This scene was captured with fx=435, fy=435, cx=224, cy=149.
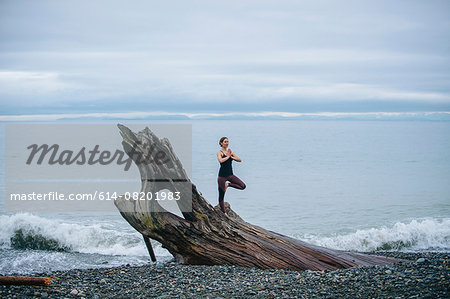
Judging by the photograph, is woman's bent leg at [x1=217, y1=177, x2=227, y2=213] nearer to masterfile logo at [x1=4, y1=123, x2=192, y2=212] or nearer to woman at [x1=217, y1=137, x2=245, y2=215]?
woman at [x1=217, y1=137, x2=245, y2=215]

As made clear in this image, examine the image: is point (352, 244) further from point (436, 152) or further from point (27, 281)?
point (436, 152)

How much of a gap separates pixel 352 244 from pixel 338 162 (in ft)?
110

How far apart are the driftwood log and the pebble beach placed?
42 centimetres

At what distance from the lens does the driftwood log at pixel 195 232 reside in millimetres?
11023

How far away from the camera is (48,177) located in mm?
36750

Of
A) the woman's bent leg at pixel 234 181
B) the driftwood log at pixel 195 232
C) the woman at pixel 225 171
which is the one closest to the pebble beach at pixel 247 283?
the driftwood log at pixel 195 232

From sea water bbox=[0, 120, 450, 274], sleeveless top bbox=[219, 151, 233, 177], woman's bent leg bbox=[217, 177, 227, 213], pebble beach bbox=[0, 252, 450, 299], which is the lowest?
sea water bbox=[0, 120, 450, 274]

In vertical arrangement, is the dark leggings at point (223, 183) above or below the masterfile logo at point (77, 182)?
above

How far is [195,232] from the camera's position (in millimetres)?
11172

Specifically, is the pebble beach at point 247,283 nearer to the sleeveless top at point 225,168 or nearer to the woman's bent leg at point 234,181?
the woman's bent leg at point 234,181

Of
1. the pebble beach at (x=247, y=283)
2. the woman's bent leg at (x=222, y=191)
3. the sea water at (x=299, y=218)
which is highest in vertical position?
the woman's bent leg at (x=222, y=191)

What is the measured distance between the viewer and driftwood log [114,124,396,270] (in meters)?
11.0

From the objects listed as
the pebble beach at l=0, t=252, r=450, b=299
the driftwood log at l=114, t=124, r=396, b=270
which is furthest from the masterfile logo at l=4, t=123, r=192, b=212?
the pebble beach at l=0, t=252, r=450, b=299

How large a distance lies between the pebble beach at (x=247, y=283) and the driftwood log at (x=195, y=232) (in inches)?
16.7
